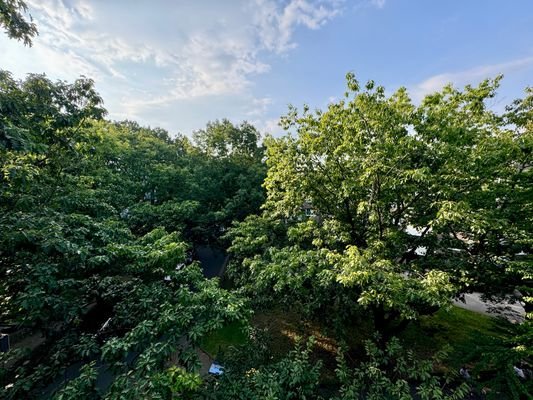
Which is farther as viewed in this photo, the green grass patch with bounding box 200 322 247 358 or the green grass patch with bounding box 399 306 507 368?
the green grass patch with bounding box 399 306 507 368

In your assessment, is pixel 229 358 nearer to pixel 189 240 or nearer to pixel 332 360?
pixel 332 360

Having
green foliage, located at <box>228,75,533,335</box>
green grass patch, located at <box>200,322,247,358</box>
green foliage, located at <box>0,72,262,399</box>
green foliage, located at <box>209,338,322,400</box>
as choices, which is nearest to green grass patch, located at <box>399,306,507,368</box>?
green foliage, located at <box>228,75,533,335</box>

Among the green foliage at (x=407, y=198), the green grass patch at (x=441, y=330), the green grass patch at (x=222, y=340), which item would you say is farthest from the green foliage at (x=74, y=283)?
the green grass patch at (x=441, y=330)

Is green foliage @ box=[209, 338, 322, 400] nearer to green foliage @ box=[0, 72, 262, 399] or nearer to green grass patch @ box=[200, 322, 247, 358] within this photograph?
green foliage @ box=[0, 72, 262, 399]

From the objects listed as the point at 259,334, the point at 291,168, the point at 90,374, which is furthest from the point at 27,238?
the point at 291,168

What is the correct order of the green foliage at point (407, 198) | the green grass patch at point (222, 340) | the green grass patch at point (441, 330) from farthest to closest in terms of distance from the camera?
1. the green grass patch at point (441, 330)
2. the green grass patch at point (222, 340)
3. the green foliage at point (407, 198)

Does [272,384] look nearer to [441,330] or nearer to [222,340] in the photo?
[222,340]

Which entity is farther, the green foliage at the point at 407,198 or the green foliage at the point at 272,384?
the green foliage at the point at 407,198

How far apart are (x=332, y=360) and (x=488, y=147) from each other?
789 cm

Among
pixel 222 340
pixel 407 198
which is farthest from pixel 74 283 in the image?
pixel 407 198

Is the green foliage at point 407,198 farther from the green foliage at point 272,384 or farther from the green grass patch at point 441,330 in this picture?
the green grass patch at point 441,330

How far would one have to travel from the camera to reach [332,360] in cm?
854

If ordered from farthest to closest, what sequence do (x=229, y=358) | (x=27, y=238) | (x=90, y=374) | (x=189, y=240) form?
1. (x=189, y=240)
2. (x=229, y=358)
3. (x=27, y=238)
4. (x=90, y=374)

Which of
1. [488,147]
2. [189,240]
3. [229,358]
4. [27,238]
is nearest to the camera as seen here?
[27,238]
